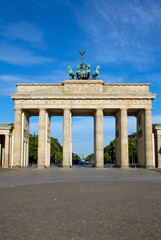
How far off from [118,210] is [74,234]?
334 cm

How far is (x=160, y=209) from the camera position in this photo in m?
9.72

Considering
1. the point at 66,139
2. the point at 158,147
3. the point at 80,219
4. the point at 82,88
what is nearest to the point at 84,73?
the point at 82,88

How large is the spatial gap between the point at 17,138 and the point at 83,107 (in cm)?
1552

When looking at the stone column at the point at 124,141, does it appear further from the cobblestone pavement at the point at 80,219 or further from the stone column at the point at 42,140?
the cobblestone pavement at the point at 80,219

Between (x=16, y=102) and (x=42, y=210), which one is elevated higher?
(x=16, y=102)

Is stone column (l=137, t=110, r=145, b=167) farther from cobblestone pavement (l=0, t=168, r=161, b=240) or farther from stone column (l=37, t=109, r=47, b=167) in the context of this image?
cobblestone pavement (l=0, t=168, r=161, b=240)

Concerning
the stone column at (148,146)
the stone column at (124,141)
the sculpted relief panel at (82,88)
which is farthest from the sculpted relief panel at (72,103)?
the stone column at (148,146)

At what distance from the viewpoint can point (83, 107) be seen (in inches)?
2099

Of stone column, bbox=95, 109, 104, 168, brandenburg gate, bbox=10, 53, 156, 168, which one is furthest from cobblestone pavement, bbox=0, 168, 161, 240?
brandenburg gate, bbox=10, 53, 156, 168

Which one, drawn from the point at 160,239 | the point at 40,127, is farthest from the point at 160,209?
the point at 40,127

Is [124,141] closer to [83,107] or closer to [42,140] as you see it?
[83,107]

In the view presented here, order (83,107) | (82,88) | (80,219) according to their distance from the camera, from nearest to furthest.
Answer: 1. (80,219)
2. (83,107)
3. (82,88)

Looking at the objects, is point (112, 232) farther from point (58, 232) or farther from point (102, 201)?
point (102, 201)

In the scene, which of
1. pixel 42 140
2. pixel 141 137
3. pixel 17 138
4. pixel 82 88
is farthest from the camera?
pixel 141 137
